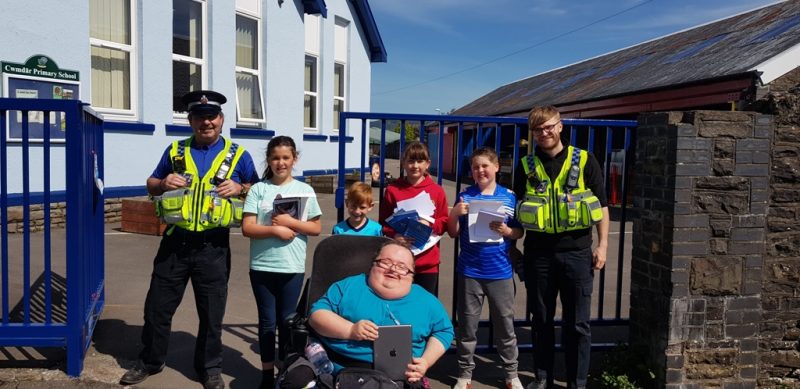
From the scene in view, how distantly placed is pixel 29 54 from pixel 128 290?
13.9ft

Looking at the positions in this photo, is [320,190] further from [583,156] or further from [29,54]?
[583,156]

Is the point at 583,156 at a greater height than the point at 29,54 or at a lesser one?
lesser

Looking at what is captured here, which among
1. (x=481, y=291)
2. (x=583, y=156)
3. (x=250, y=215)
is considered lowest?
(x=481, y=291)

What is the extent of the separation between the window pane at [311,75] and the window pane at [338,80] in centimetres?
151

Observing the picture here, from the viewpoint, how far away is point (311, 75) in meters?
16.4

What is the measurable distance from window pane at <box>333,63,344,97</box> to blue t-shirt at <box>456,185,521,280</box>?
14330 millimetres

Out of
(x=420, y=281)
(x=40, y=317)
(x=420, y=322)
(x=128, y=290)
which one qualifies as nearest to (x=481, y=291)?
(x=420, y=281)

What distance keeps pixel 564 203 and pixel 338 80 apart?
1503cm

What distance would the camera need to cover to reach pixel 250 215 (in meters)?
3.98

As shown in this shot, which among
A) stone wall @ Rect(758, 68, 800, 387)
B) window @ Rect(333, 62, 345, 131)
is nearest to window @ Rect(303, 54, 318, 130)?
window @ Rect(333, 62, 345, 131)

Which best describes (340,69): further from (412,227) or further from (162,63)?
(412,227)

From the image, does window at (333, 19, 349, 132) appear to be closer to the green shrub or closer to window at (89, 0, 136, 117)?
window at (89, 0, 136, 117)

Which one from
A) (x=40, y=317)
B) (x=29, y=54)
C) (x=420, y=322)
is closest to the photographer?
(x=420, y=322)

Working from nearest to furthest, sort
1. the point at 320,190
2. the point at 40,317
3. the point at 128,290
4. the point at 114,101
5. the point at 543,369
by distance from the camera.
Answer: the point at 543,369 < the point at 40,317 < the point at 128,290 < the point at 114,101 < the point at 320,190
